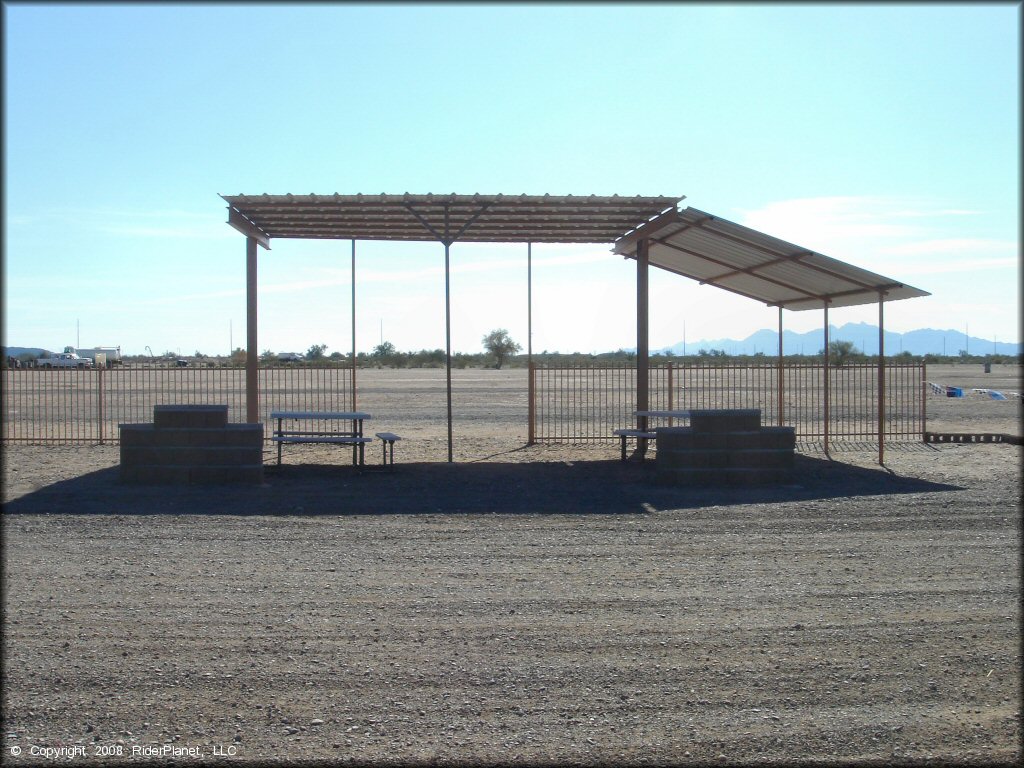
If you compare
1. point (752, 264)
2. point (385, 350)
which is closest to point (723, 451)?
point (752, 264)

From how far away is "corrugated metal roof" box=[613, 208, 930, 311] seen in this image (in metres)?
15.0

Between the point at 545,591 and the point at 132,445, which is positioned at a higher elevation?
the point at 132,445

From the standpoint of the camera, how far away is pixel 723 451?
43.9 feet

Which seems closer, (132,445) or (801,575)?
(801,575)

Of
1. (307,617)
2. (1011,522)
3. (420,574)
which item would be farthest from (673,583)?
(1011,522)

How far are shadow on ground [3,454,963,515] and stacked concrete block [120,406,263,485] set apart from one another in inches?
10.0

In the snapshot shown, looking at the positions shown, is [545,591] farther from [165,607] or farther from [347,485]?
[347,485]

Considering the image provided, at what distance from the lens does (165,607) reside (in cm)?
690

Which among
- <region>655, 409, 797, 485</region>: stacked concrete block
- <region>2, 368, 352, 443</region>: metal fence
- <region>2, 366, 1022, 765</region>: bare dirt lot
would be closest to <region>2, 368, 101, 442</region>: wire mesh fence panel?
<region>2, 368, 352, 443</region>: metal fence

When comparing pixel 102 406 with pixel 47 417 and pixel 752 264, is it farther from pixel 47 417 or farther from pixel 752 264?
pixel 752 264

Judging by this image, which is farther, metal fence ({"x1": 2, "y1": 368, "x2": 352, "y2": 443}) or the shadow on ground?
metal fence ({"x1": 2, "y1": 368, "x2": 352, "y2": 443})

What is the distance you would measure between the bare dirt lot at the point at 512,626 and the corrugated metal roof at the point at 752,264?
4515 millimetres

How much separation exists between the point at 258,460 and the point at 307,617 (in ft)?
23.0

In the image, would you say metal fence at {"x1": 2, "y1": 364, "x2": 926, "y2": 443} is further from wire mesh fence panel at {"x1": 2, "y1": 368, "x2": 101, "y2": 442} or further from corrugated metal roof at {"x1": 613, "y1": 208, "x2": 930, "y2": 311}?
corrugated metal roof at {"x1": 613, "y1": 208, "x2": 930, "y2": 311}
